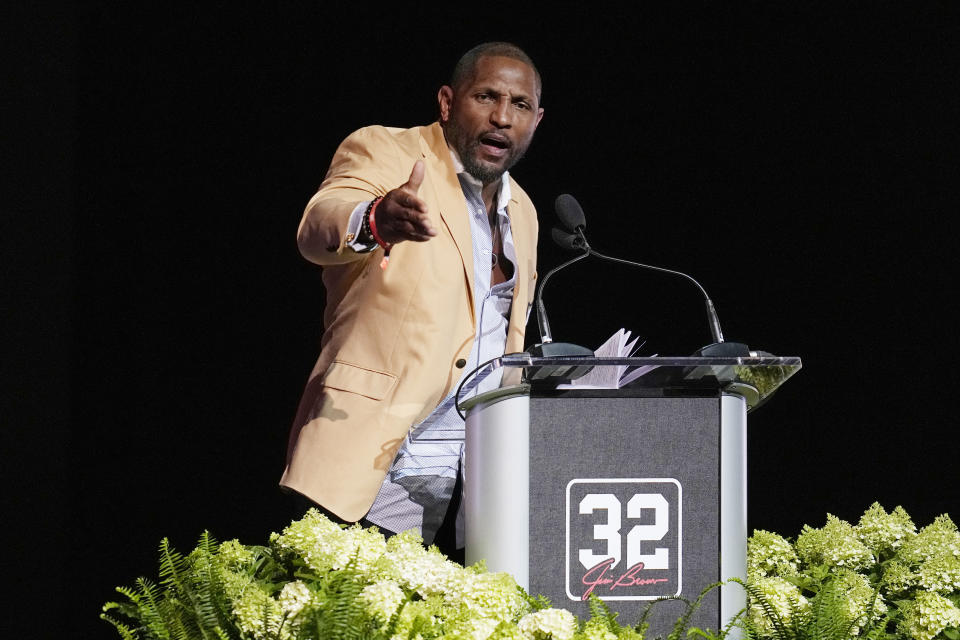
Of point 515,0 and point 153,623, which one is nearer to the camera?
point 153,623

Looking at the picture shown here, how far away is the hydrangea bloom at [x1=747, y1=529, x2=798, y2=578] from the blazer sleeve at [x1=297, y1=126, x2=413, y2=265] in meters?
1.00

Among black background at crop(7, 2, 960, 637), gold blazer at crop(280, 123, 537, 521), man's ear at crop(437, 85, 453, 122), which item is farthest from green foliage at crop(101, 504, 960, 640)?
black background at crop(7, 2, 960, 637)

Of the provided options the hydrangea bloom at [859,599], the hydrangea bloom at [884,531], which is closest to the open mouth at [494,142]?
the hydrangea bloom at [884,531]

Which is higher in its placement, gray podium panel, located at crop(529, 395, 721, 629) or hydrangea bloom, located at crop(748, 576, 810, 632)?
gray podium panel, located at crop(529, 395, 721, 629)

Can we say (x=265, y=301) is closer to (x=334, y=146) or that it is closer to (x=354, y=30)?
(x=334, y=146)

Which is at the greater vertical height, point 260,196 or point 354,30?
point 354,30

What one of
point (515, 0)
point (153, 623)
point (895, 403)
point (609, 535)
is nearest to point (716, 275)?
point (895, 403)

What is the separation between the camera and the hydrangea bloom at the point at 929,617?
5.98 ft

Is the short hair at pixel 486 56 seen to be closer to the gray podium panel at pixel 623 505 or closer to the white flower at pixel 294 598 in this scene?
the gray podium panel at pixel 623 505

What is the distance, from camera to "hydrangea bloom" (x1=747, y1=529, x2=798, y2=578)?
2.09 metres

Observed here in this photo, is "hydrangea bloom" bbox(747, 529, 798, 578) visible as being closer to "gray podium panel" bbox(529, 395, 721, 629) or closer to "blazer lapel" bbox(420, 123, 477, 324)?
"gray podium panel" bbox(529, 395, 721, 629)

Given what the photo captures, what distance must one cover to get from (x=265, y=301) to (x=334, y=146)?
538 mm

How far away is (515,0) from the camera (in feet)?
12.0

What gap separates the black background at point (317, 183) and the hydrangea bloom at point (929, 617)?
199 centimetres
